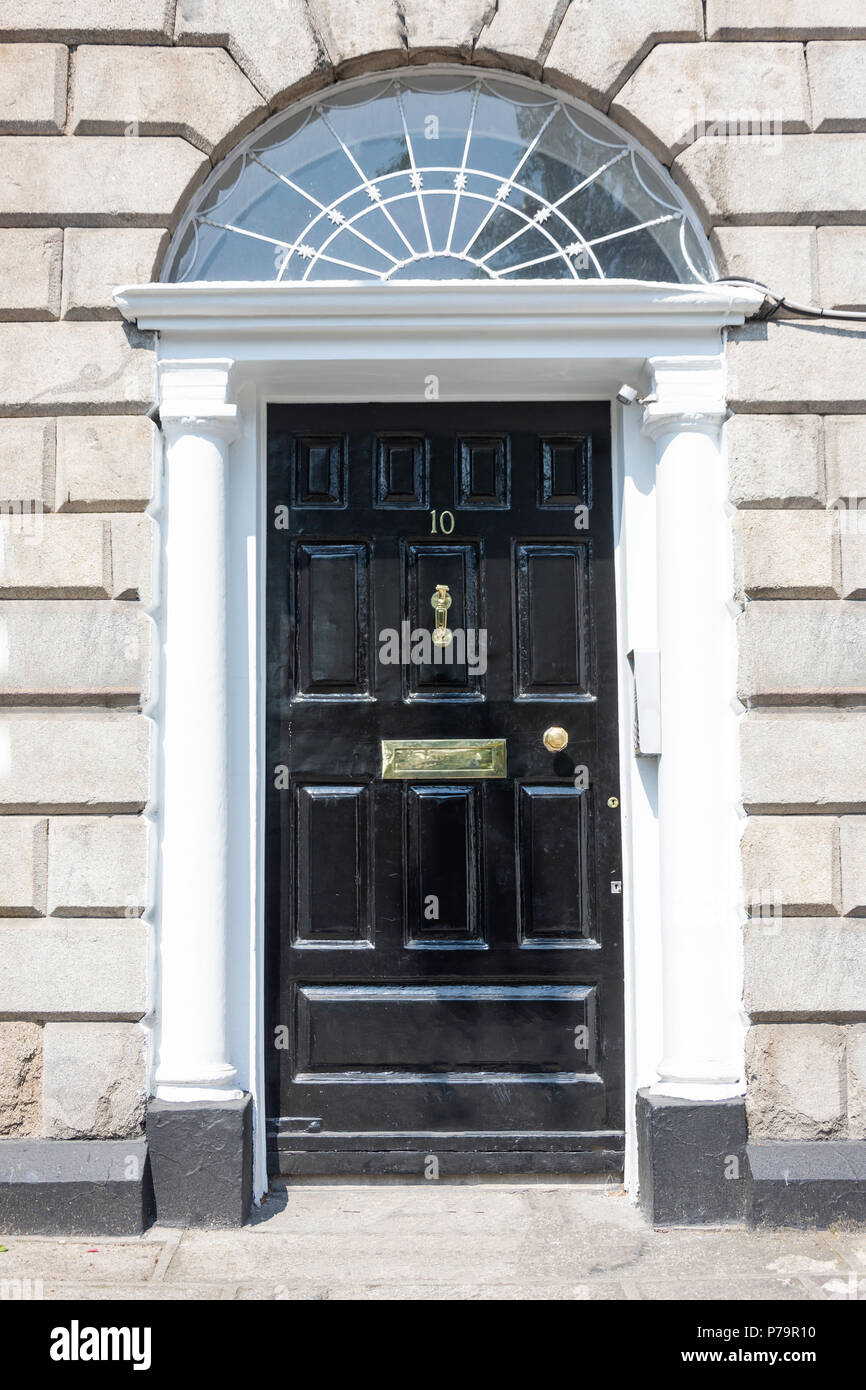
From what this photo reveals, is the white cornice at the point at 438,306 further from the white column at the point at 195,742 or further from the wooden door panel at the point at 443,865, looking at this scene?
the wooden door panel at the point at 443,865

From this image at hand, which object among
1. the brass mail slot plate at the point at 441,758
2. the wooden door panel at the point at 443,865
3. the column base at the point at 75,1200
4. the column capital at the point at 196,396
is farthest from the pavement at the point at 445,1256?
the column capital at the point at 196,396

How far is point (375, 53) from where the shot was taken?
418 centimetres

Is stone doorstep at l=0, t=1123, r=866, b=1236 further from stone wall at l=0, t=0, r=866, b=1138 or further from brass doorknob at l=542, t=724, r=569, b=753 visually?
brass doorknob at l=542, t=724, r=569, b=753

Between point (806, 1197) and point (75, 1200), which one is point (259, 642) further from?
point (806, 1197)

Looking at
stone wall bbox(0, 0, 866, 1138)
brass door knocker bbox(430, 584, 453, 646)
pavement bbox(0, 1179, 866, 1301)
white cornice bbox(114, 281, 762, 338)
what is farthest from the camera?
brass door knocker bbox(430, 584, 453, 646)

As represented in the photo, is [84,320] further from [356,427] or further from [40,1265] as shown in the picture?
[40,1265]

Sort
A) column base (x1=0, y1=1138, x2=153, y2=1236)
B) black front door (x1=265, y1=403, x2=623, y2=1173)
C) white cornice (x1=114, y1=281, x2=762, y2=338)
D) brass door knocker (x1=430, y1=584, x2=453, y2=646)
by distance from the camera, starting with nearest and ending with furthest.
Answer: column base (x1=0, y1=1138, x2=153, y2=1236), white cornice (x1=114, y1=281, x2=762, y2=338), black front door (x1=265, y1=403, x2=623, y2=1173), brass door knocker (x1=430, y1=584, x2=453, y2=646)

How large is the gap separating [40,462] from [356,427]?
1.18 metres

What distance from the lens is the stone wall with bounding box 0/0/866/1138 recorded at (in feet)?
13.0

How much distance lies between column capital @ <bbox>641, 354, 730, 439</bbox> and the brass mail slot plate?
1.35 meters

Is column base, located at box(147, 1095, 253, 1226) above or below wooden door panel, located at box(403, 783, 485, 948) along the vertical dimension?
below

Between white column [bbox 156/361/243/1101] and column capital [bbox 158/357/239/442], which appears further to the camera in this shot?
column capital [bbox 158/357/239/442]

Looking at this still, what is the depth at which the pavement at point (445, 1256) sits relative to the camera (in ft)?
11.1

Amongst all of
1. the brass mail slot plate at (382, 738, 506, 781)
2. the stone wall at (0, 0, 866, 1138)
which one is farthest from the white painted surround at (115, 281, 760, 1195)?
the brass mail slot plate at (382, 738, 506, 781)
